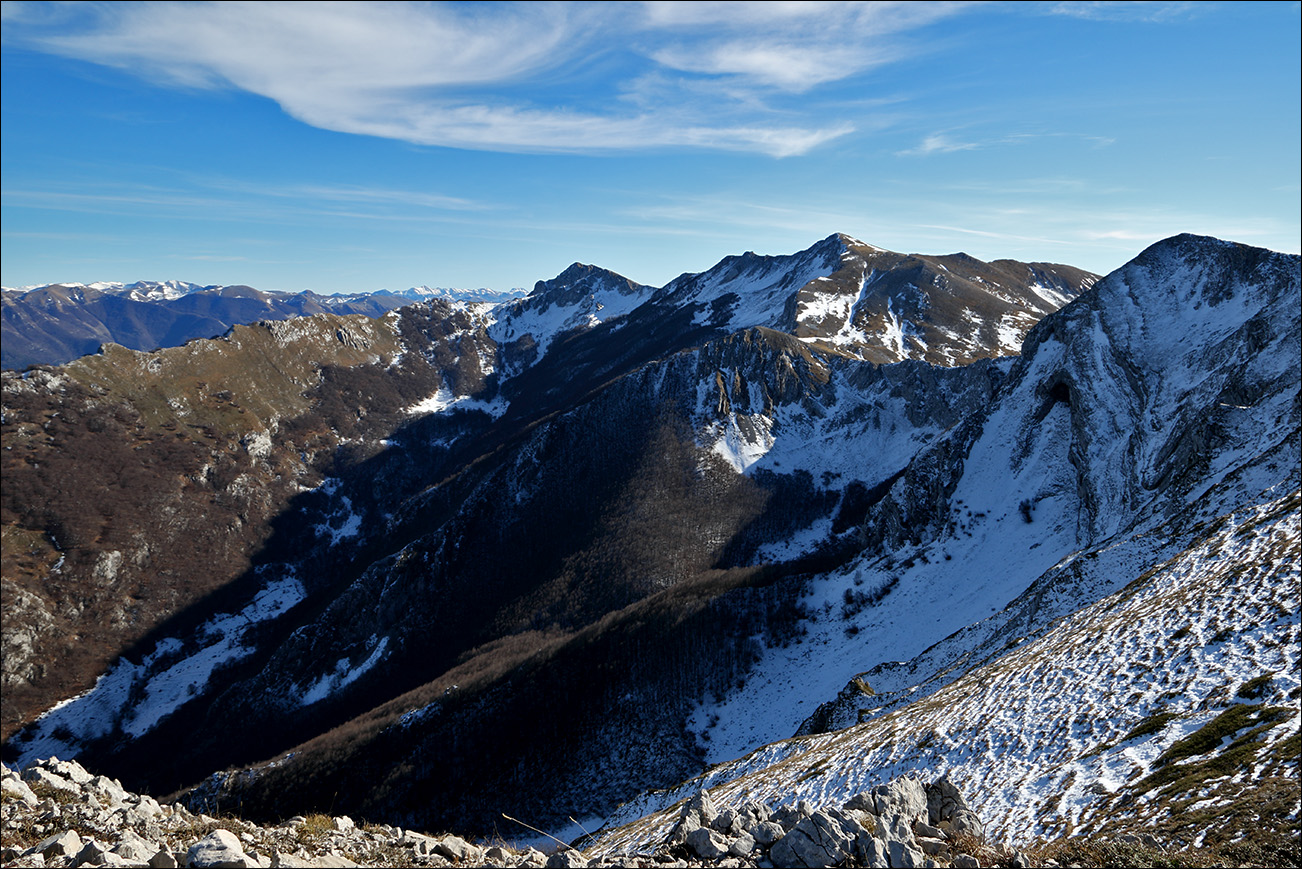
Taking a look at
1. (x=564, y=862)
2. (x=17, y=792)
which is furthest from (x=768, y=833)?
(x=17, y=792)

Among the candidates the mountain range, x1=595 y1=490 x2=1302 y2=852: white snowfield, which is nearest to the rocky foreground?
x1=595 y1=490 x2=1302 y2=852: white snowfield

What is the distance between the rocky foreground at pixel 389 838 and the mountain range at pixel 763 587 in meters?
7.36

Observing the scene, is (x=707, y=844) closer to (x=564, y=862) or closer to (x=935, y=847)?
(x=564, y=862)

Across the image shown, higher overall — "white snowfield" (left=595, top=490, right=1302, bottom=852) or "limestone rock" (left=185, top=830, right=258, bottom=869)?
"limestone rock" (left=185, top=830, right=258, bottom=869)

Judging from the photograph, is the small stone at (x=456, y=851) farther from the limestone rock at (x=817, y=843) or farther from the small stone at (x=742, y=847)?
the limestone rock at (x=817, y=843)

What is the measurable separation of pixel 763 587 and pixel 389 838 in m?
76.2

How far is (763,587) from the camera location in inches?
3344

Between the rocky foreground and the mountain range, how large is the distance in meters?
7.36

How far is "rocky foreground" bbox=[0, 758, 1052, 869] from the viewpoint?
966cm

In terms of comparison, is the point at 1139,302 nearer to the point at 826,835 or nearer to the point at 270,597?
the point at 826,835

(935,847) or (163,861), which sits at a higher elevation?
(163,861)

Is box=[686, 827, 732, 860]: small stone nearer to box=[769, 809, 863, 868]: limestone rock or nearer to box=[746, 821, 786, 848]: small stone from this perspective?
box=[746, 821, 786, 848]: small stone

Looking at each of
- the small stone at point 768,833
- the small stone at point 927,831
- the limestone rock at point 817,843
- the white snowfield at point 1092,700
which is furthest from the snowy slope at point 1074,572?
the small stone at point 768,833

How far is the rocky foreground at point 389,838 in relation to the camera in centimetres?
966
